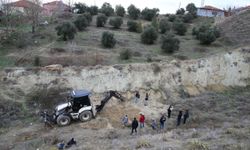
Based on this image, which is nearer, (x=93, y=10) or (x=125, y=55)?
(x=125, y=55)

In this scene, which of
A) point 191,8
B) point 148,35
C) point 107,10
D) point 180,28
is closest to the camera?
point 148,35

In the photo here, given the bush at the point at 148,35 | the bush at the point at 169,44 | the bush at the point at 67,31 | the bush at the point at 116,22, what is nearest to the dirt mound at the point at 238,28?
the bush at the point at 169,44

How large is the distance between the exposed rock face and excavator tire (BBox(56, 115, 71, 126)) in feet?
19.3

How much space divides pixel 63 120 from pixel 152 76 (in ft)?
34.8

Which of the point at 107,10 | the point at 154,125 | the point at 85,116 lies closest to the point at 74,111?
the point at 85,116

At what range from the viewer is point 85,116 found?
22.0m

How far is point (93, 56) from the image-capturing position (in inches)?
1267

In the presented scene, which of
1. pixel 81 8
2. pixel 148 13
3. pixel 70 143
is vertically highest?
pixel 81 8

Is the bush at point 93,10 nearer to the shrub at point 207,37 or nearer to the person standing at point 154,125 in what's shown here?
the shrub at point 207,37

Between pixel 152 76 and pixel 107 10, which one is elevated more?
pixel 107 10

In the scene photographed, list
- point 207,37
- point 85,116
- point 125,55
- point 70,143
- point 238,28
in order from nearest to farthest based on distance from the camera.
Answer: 1. point 70,143
2. point 85,116
3. point 125,55
4. point 207,37
5. point 238,28

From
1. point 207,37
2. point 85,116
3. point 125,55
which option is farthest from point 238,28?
point 85,116

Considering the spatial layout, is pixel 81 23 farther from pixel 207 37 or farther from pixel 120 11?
pixel 120 11

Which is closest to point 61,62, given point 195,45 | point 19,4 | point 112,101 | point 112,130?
point 112,101
